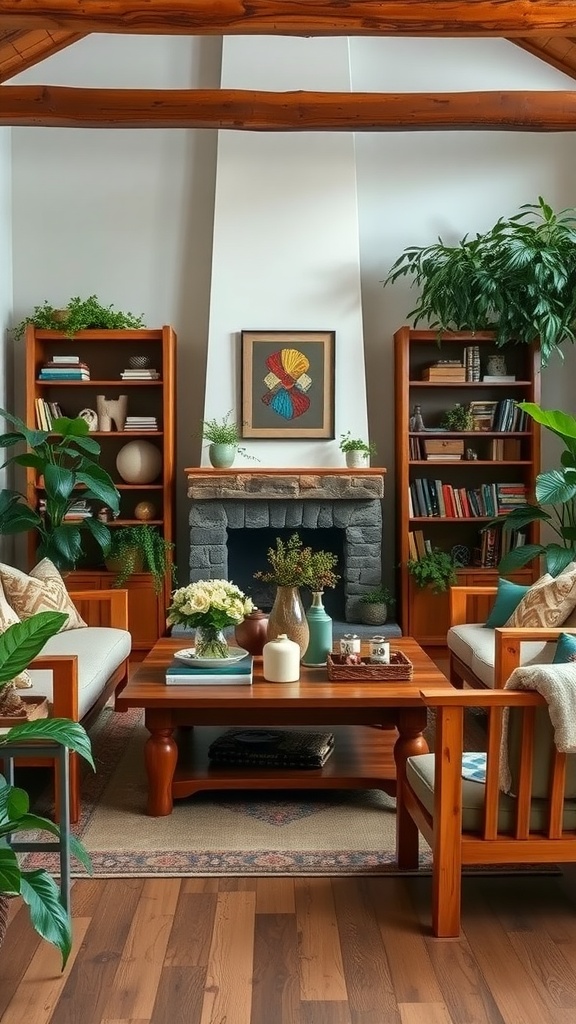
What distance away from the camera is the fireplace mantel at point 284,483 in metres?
6.58

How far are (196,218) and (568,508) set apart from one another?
10.8 ft

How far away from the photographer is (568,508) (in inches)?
278

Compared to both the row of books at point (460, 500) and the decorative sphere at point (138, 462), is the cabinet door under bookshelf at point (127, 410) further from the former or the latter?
the row of books at point (460, 500)

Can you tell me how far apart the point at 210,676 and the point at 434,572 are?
295 cm

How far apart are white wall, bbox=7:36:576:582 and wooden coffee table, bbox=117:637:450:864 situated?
3302 mm

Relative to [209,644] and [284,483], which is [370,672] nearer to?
[209,644]

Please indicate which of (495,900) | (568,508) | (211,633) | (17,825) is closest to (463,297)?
(568,508)

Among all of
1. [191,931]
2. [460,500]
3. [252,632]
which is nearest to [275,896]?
[191,931]

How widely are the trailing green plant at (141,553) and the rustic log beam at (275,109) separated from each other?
2.52 meters

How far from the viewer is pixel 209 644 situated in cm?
407

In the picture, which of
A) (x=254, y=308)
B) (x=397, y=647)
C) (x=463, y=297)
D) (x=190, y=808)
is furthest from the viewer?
(x=254, y=308)

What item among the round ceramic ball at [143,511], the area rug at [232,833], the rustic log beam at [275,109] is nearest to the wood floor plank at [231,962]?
the area rug at [232,833]

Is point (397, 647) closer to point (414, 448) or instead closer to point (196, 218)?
point (414, 448)

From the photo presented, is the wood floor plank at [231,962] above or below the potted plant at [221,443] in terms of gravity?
below
